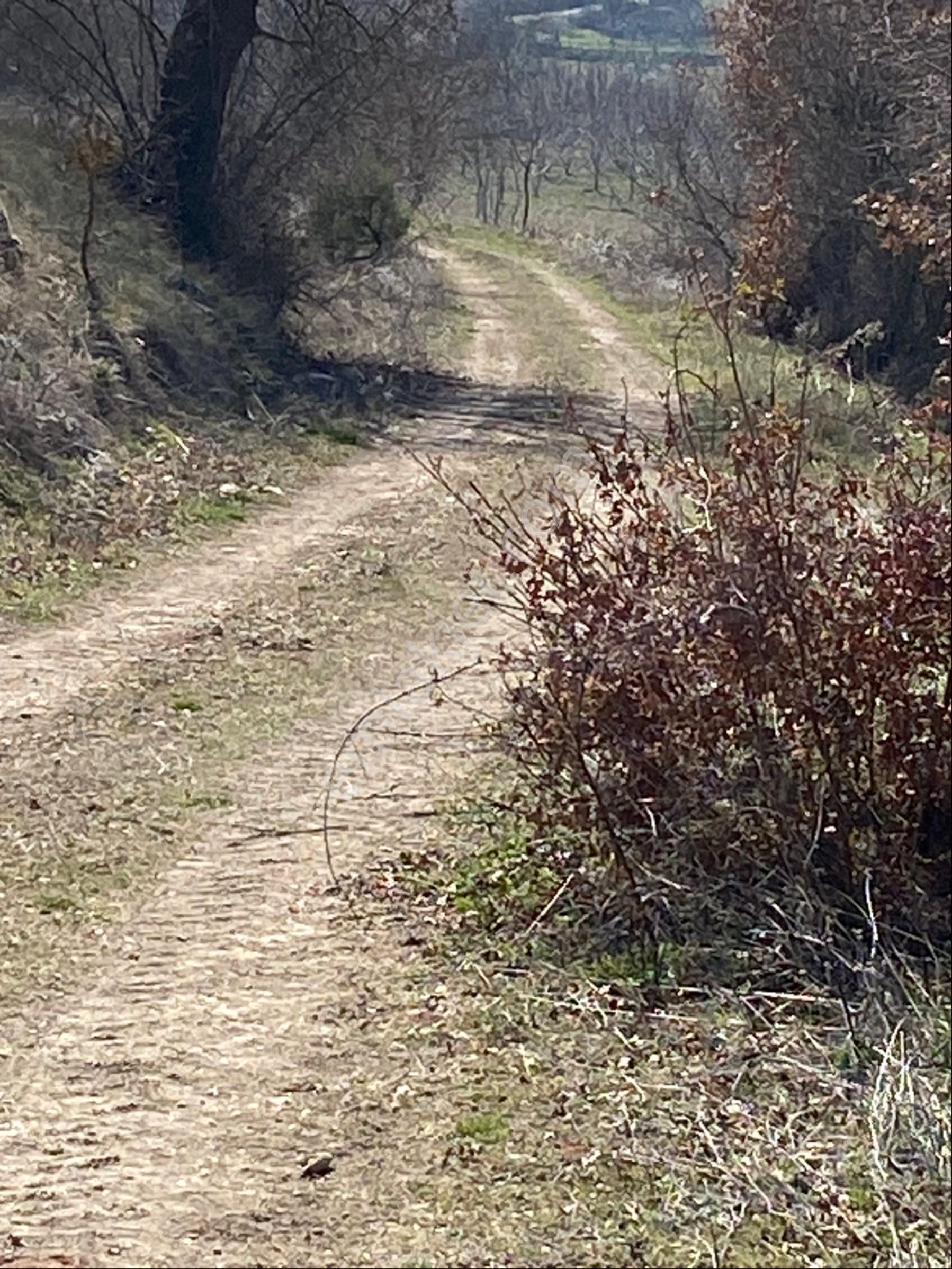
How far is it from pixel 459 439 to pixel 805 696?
10.7 m

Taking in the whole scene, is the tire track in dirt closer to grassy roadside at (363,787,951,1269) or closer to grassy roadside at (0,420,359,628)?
grassy roadside at (0,420,359,628)

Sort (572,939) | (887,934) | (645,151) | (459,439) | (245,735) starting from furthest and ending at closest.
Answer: (645,151), (459,439), (245,735), (572,939), (887,934)

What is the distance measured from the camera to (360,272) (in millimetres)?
20594

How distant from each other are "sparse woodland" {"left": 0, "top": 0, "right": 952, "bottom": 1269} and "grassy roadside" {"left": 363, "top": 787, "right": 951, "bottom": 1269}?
2 cm

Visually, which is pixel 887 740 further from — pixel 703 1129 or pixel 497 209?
pixel 497 209

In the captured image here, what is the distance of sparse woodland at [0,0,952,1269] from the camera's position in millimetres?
4727

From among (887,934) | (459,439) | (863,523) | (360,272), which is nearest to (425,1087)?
(887,934)

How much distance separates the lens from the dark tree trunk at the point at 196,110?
1822 centimetres

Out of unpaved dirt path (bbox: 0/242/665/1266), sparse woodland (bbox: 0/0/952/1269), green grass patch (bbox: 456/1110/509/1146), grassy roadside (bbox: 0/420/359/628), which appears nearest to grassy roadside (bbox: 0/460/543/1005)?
unpaved dirt path (bbox: 0/242/665/1266)

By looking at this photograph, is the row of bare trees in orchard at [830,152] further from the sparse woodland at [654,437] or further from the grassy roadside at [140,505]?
the grassy roadside at [140,505]

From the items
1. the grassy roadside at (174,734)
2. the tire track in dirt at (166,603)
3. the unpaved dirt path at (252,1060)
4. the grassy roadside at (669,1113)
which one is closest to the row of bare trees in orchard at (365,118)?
the tire track in dirt at (166,603)

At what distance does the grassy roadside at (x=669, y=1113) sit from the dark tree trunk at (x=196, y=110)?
14.9 meters

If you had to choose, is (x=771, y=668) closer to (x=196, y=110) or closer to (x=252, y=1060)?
(x=252, y=1060)

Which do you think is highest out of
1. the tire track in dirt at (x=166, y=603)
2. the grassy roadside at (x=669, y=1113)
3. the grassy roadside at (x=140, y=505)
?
the grassy roadside at (x=669, y=1113)
